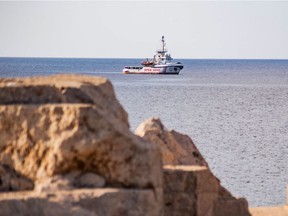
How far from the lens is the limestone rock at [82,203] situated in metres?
7.64

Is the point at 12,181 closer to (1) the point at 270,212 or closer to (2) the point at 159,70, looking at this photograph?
(1) the point at 270,212

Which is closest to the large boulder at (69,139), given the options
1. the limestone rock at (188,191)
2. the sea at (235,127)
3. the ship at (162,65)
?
the limestone rock at (188,191)

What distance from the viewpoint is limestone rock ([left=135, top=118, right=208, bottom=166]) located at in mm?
11627

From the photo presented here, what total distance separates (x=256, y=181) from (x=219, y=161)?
3.32 metres

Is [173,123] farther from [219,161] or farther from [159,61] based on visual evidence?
[159,61]

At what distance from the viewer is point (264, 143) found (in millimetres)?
37719

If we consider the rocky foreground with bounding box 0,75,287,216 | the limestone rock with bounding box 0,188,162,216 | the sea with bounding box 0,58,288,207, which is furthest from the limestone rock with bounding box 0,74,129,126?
the sea with bounding box 0,58,288,207

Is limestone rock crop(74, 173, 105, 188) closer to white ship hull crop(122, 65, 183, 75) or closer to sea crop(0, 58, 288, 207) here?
sea crop(0, 58, 288, 207)

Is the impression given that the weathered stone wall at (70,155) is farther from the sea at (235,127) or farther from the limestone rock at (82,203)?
the sea at (235,127)

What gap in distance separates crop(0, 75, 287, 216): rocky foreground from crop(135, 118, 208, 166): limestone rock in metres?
3.29

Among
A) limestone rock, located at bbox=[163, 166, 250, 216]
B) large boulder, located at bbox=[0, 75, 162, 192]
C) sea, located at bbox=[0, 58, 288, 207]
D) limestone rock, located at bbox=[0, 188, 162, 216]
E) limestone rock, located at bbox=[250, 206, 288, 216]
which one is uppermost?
large boulder, located at bbox=[0, 75, 162, 192]

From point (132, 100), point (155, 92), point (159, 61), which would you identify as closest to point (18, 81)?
point (132, 100)

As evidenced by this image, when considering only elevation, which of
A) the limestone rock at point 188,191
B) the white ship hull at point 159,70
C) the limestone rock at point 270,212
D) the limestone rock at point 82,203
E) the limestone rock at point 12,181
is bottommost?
the white ship hull at point 159,70

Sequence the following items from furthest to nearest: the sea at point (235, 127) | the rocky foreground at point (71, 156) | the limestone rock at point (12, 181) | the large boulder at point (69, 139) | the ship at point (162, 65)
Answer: the ship at point (162, 65), the sea at point (235, 127), the limestone rock at point (12, 181), the large boulder at point (69, 139), the rocky foreground at point (71, 156)
